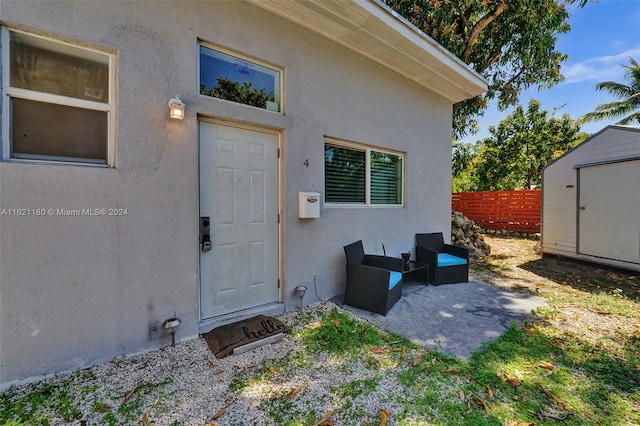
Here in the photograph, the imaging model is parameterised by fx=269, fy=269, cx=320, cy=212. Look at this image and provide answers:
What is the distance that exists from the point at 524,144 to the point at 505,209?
4803 mm

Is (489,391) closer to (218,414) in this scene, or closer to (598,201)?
(218,414)

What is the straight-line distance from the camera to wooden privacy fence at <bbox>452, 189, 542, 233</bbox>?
417 inches

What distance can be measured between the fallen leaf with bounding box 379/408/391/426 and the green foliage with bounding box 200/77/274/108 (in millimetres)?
3401

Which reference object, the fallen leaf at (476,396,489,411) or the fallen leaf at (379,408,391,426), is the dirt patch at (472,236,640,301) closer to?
the fallen leaf at (476,396,489,411)

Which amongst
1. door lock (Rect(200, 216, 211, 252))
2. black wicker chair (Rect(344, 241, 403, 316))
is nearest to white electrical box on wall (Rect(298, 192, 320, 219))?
black wicker chair (Rect(344, 241, 403, 316))

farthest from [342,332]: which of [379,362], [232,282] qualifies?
[232,282]

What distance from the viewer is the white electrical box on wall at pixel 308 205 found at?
12.0 ft

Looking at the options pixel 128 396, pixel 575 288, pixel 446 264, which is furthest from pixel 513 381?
pixel 575 288

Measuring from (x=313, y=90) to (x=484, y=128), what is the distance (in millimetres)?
14846

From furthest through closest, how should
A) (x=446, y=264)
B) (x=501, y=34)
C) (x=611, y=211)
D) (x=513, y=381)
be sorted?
(x=501, y=34) < (x=611, y=211) < (x=446, y=264) < (x=513, y=381)

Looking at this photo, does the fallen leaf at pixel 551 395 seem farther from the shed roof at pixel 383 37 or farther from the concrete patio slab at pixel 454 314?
the shed roof at pixel 383 37

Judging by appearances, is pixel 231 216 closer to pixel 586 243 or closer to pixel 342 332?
pixel 342 332

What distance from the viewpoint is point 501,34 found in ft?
22.8

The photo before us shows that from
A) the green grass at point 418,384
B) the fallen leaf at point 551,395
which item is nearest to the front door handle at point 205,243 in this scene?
the green grass at point 418,384
